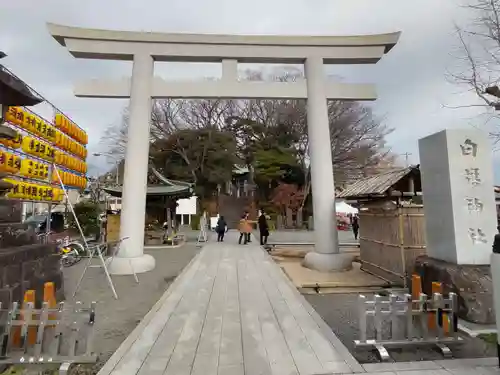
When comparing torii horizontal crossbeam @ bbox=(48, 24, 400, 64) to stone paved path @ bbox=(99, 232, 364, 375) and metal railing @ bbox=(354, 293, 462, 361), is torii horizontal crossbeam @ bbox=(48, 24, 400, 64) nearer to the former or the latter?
stone paved path @ bbox=(99, 232, 364, 375)

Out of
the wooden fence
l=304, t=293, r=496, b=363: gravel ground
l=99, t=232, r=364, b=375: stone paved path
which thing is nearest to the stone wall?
l=99, t=232, r=364, b=375: stone paved path

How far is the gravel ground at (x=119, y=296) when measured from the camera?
453cm

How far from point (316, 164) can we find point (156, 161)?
23.6 metres

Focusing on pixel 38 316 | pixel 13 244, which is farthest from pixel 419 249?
pixel 13 244

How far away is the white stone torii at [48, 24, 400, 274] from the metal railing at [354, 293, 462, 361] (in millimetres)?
5613

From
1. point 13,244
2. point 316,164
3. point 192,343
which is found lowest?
point 192,343

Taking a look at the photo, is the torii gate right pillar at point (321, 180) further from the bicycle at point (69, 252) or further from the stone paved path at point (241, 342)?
the bicycle at point (69, 252)

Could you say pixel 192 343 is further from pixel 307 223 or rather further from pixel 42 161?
pixel 307 223

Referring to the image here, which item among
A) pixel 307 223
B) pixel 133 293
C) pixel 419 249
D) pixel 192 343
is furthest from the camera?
pixel 307 223

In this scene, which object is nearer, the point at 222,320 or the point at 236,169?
the point at 222,320

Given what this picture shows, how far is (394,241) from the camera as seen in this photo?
27.3 ft

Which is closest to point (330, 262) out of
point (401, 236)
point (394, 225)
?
point (394, 225)

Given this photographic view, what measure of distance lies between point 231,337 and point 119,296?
358 centimetres

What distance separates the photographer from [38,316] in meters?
3.65
